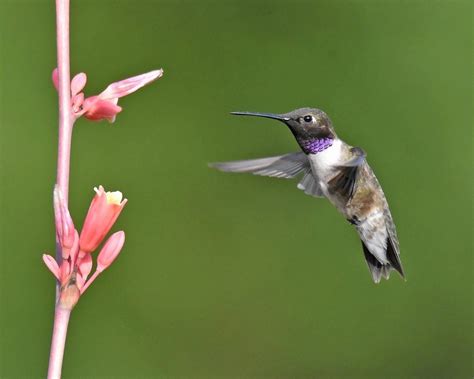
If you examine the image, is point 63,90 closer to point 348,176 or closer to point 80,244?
point 80,244

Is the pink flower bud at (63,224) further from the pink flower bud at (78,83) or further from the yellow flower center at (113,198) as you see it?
the pink flower bud at (78,83)

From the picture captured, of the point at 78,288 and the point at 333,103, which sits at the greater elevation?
the point at 333,103

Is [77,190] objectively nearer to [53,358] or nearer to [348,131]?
[348,131]

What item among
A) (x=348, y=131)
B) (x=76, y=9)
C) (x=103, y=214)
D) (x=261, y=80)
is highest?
(x=76, y=9)

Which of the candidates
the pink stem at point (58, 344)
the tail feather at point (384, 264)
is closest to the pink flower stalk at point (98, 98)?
the pink stem at point (58, 344)

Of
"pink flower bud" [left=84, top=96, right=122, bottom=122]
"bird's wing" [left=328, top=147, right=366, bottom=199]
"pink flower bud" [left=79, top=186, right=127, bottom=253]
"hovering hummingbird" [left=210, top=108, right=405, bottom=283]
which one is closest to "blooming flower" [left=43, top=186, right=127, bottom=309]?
"pink flower bud" [left=79, top=186, right=127, bottom=253]

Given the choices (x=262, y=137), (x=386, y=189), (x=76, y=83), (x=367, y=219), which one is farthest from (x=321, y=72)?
(x=76, y=83)

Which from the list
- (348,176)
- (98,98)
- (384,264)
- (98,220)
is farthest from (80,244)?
(384,264)
